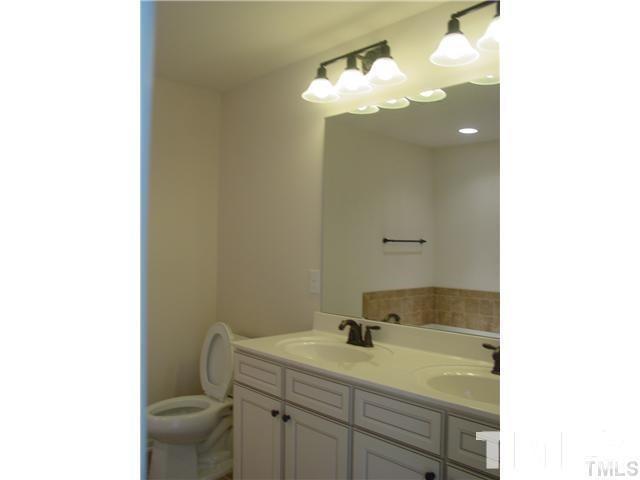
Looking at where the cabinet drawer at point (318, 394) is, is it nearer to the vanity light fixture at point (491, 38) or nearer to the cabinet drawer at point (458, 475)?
the cabinet drawer at point (458, 475)

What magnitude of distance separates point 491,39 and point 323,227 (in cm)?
116

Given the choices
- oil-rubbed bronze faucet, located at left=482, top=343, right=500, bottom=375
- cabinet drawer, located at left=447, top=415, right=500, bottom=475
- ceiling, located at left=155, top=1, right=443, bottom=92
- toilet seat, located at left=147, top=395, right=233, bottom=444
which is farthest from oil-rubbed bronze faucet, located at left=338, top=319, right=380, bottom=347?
ceiling, located at left=155, top=1, right=443, bottom=92

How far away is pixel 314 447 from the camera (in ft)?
5.65

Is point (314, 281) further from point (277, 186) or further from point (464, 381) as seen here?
point (464, 381)

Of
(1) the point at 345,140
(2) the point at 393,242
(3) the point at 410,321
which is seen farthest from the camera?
(1) the point at 345,140

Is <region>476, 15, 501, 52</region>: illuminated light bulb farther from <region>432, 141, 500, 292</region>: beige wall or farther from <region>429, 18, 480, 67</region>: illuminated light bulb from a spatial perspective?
<region>432, 141, 500, 292</region>: beige wall

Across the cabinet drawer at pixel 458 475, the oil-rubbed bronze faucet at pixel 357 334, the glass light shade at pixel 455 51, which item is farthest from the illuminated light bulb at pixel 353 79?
the cabinet drawer at pixel 458 475

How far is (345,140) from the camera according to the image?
2.34 meters

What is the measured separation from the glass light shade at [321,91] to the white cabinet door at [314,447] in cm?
146

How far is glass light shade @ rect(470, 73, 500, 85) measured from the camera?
1761 millimetres

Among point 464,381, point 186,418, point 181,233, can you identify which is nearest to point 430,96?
point 464,381
